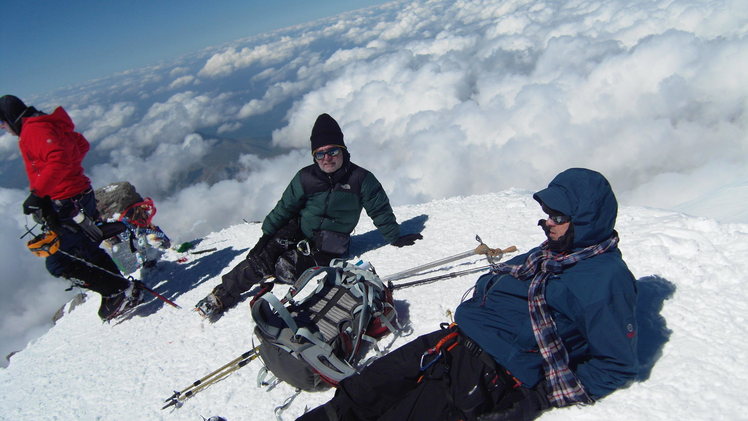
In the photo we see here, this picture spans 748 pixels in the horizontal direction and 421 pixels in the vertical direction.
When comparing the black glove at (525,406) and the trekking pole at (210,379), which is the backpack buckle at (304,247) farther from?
the black glove at (525,406)

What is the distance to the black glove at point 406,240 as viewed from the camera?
250 inches

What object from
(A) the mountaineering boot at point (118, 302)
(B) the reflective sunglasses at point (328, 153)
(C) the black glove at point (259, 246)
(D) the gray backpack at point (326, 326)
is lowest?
(A) the mountaineering boot at point (118, 302)

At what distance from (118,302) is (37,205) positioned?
197cm

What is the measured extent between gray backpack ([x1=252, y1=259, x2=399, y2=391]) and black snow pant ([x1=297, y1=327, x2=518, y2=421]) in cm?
55

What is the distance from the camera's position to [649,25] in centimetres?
18262

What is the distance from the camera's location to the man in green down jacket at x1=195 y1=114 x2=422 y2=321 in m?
5.59

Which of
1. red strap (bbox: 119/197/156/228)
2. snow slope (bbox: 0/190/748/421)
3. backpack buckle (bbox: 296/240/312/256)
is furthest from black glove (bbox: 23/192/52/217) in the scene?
backpack buckle (bbox: 296/240/312/256)

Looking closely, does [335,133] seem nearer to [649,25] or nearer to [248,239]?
[248,239]

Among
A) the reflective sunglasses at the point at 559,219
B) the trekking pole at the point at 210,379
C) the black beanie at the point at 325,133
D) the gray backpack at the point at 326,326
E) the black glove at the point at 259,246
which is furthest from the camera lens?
the black glove at the point at 259,246

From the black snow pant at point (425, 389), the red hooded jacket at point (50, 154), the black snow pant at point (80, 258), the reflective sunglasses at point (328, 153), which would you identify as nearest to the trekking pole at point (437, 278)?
the black snow pant at point (425, 389)

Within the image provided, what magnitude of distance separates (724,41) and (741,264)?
672 feet

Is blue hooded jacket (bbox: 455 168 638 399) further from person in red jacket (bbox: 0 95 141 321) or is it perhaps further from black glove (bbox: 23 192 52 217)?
black glove (bbox: 23 192 52 217)

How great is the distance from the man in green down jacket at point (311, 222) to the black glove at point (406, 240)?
0.34 m

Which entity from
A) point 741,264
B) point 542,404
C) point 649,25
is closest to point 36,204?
point 542,404
